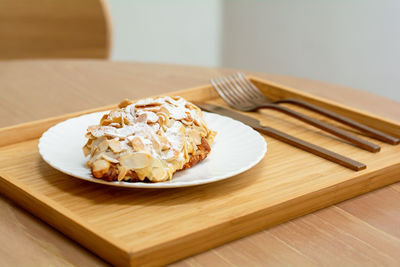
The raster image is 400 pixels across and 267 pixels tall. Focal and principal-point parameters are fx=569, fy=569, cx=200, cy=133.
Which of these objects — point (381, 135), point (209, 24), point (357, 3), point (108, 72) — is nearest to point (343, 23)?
point (357, 3)

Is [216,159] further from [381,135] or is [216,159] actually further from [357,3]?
[357,3]

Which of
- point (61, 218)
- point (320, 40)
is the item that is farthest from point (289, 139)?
point (320, 40)

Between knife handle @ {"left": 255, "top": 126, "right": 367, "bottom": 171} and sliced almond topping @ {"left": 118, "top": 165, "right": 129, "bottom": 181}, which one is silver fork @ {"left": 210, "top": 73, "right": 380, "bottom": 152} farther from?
sliced almond topping @ {"left": 118, "top": 165, "right": 129, "bottom": 181}

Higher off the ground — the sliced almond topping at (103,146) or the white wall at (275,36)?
the sliced almond topping at (103,146)

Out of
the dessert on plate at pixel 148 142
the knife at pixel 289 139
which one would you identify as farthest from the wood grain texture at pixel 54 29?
the dessert on plate at pixel 148 142

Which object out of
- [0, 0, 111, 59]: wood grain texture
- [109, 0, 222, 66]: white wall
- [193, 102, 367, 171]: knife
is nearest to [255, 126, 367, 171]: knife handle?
[193, 102, 367, 171]: knife

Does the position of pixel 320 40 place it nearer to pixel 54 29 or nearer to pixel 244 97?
pixel 54 29

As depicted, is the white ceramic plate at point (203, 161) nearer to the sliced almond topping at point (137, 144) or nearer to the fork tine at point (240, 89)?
the sliced almond topping at point (137, 144)
